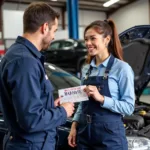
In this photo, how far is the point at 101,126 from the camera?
5.45 ft

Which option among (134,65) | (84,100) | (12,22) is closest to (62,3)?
(12,22)

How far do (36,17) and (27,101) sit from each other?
0.41 meters

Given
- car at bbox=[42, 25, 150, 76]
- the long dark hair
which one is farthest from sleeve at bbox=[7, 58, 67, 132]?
car at bbox=[42, 25, 150, 76]

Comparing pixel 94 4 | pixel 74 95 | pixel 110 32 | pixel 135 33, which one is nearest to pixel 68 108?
pixel 74 95

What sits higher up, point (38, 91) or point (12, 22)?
point (12, 22)

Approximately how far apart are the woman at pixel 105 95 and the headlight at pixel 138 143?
25 centimetres

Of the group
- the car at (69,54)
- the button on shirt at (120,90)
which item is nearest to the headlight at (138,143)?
the button on shirt at (120,90)

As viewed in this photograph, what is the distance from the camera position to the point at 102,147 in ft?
5.49

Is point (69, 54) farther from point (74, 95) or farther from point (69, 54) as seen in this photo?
point (74, 95)

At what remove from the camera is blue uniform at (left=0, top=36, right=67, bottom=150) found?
1272mm

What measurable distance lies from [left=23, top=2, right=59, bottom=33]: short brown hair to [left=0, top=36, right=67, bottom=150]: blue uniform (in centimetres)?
7

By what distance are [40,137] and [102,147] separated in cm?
44

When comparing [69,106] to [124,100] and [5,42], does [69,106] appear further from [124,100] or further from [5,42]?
[5,42]

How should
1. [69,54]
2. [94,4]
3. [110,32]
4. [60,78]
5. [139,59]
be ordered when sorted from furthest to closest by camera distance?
[94,4] → [69,54] → [60,78] → [139,59] → [110,32]
